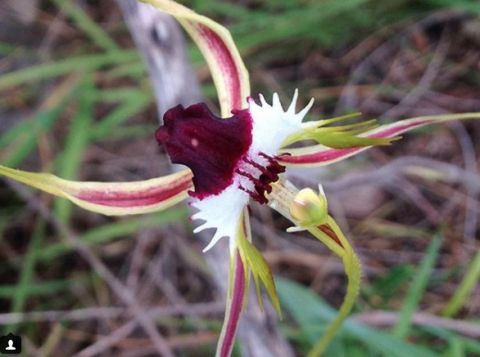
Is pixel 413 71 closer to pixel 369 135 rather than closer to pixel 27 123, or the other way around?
pixel 27 123

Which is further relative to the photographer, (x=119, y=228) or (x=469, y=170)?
(x=469, y=170)

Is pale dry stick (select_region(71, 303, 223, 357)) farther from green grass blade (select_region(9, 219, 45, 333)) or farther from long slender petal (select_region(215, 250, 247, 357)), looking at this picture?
long slender petal (select_region(215, 250, 247, 357))

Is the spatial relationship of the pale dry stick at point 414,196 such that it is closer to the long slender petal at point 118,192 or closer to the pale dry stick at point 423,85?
the pale dry stick at point 423,85

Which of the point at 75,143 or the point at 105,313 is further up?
the point at 75,143

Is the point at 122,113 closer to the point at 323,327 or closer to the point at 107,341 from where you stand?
the point at 107,341

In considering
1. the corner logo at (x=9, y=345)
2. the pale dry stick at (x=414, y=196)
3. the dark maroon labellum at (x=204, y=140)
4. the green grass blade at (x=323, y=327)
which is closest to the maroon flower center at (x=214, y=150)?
the dark maroon labellum at (x=204, y=140)

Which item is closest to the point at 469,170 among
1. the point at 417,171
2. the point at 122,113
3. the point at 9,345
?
the point at 417,171

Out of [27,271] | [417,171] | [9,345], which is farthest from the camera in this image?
[417,171]
